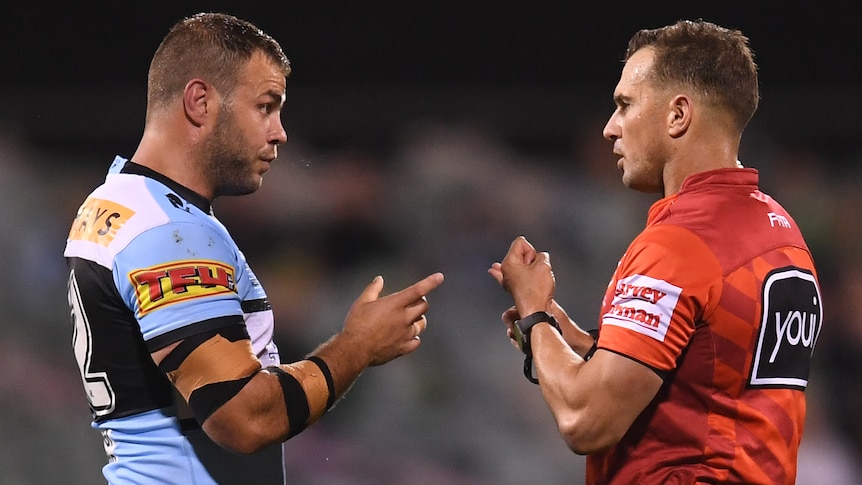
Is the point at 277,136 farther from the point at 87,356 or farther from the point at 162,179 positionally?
the point at 87,356

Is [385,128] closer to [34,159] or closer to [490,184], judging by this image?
[490,184]

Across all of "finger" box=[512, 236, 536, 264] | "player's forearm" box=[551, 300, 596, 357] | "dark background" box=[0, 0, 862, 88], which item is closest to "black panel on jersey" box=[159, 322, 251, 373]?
"finger" box=[512, 236, 536, 264]

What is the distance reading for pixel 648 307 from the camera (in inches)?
95.2

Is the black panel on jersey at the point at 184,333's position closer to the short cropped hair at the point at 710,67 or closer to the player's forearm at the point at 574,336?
the player's forearm at the point at 574,336

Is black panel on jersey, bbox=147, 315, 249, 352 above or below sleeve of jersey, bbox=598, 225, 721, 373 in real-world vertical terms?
below

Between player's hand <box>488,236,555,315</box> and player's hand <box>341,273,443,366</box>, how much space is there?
0.22m

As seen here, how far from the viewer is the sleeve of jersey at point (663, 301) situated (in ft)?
7.89

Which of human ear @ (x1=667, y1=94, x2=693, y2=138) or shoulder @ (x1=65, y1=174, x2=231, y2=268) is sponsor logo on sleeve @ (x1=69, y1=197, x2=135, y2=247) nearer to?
shoulder @ (x1=65, y1=174, x2=231, y2=268)

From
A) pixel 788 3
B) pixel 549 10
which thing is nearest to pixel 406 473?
pixel 549 10

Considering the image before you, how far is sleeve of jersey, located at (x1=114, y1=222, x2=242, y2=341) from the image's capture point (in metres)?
2.37

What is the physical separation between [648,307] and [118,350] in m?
1.30

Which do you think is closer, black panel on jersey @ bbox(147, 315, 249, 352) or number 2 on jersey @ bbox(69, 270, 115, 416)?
black panel on jersey @ bbox(147, 315, 249, 352)

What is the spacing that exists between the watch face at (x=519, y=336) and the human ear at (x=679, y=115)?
66 cm

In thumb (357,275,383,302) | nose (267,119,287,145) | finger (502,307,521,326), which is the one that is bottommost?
thumb (357,275,383,302)
